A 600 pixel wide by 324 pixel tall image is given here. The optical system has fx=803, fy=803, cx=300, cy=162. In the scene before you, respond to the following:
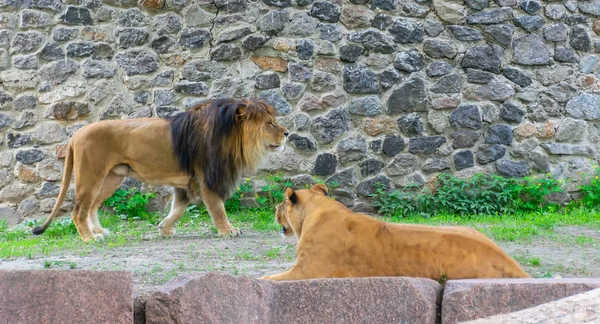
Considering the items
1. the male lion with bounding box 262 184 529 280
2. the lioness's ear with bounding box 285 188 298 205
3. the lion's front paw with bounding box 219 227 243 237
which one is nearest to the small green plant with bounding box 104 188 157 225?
the lion's front paw with bounding box 219 227 243 237

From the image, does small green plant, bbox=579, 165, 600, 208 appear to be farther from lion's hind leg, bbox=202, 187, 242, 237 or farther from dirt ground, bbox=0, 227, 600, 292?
lion's hind leg, bbox=202, 187, 242, 237

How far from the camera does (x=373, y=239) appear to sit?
436cm

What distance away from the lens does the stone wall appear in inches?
373

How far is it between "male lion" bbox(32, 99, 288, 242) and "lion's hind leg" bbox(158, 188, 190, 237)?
0.03 ft

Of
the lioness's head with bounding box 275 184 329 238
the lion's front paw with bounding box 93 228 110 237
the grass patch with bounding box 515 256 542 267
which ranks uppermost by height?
the lioness's head with bounding box 275 184 329 238

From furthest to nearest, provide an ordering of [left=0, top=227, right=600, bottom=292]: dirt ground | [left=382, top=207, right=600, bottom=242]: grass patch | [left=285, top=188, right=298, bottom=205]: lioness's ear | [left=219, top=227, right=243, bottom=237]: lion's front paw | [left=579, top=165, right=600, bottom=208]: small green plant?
[left=579, top=165, right=600, bottom=208]: small green plant → [left=219, top=227, right=243, bottom=237]: lion's front paw → [left=382, top=207, right=600, bottom=242]: grass patch → [left=0, top=227, right=600, bottom=292]: dirt ground → [left=285, top=188, right=298, bottom=205]: lioness's ear

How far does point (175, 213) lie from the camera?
7.91 m

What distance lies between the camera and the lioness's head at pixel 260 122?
7723 mm

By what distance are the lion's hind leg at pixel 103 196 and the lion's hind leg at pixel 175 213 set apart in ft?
1.87

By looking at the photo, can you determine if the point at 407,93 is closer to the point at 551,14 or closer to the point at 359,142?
the point at 359,142

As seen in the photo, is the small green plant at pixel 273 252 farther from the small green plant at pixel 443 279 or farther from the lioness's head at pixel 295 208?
the small green plant at pixel 443 279

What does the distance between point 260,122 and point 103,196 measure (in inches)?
70.0

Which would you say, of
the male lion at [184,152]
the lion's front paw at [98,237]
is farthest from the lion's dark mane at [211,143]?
the lion's front paw at [98,237]

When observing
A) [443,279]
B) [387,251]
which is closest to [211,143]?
[387,251]
